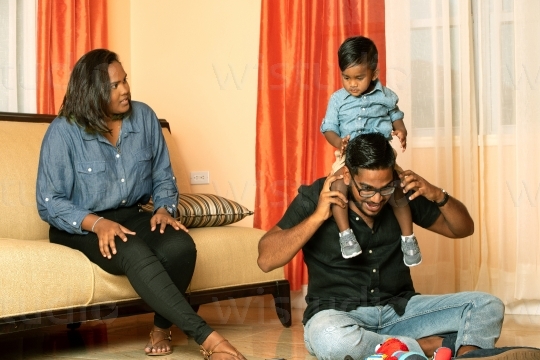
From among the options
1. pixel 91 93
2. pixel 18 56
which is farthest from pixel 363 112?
pixel 18 56

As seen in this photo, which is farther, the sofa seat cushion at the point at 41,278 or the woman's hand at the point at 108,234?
the woman's hand at the point at 108,234

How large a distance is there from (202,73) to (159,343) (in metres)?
2.07

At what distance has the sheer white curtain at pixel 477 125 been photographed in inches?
145

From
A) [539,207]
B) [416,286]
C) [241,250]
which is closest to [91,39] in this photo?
[241,250]

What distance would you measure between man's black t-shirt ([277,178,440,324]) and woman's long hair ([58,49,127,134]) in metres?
0.96

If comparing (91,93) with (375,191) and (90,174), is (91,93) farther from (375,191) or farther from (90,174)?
(375,191)

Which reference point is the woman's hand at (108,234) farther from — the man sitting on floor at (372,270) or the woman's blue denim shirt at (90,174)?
the man sitting on floor at (372,270)

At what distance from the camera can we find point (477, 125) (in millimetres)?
3863

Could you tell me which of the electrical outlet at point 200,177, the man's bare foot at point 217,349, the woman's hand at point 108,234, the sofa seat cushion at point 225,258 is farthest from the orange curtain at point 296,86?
the man's bare foot at point 217,349

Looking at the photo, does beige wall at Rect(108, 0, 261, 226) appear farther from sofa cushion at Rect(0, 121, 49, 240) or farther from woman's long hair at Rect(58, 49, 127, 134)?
woman's long hair at Rect(58, 49, 127, 134)

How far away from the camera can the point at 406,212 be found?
2.50 metres

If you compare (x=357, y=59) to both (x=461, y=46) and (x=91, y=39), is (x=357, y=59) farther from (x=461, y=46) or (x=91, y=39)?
(x=91, y=39)

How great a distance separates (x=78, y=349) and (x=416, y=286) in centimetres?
174

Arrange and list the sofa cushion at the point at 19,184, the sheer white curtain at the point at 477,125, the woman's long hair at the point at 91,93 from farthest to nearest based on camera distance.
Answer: the sheer white curtain at the point at 477,125 < the sofa cushion at the point at 19,184 < the woman's long hair at the point at 91,93
